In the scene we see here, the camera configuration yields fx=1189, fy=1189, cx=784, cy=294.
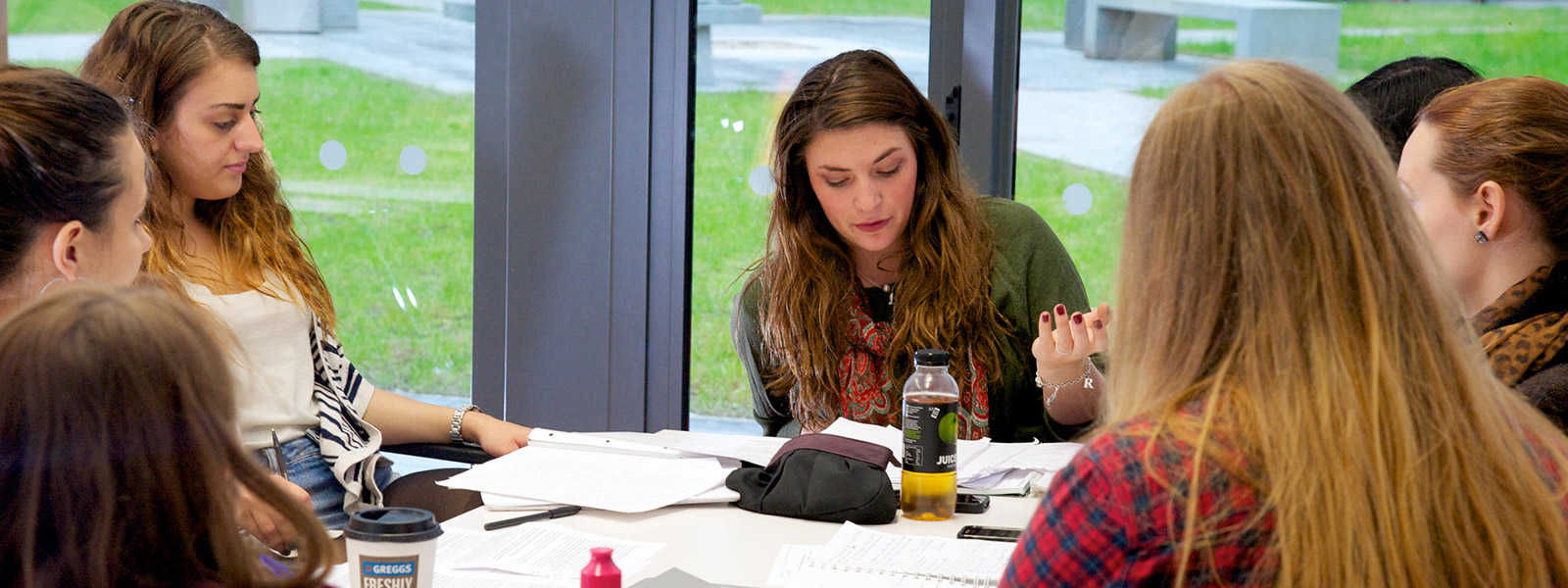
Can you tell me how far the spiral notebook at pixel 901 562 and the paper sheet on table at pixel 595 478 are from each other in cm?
29

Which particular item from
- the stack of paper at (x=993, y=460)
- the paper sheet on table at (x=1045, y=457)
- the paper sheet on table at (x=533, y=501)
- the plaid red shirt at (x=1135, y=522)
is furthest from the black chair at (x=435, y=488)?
the plaid red shirt at (x=1135, y=522)

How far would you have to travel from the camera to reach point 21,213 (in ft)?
4.60

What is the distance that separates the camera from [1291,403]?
876mm

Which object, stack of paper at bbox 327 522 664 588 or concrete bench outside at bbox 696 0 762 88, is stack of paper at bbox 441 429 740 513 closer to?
stack of paper at bbox 327 522 664 588

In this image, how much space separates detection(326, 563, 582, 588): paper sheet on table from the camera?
1370mm

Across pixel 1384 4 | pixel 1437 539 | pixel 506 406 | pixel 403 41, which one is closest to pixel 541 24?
pixel 403 41

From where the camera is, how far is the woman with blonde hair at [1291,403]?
0.86 meters

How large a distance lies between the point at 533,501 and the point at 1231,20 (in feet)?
6.66

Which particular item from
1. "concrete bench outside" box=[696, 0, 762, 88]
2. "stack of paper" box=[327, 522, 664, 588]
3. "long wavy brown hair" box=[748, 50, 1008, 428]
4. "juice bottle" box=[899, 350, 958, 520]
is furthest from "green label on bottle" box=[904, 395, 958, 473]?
"concrete bench outside" box=[696, 0, 762, 88]

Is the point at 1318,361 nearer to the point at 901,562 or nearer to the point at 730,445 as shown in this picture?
the point at 901,562

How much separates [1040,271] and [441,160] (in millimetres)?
1812

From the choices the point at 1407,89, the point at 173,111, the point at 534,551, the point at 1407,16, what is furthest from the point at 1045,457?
the point at 1407,16

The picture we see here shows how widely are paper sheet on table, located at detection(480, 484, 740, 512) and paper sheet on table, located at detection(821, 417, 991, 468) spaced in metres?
0.23

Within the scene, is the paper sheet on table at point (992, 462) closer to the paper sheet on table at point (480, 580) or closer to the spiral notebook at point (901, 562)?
the spiral notebook at point (901, 562)
